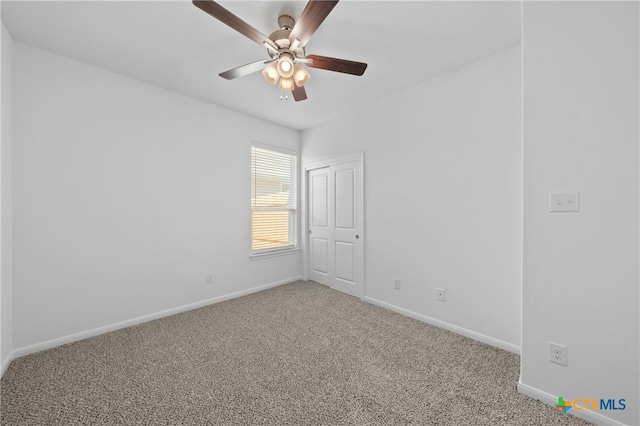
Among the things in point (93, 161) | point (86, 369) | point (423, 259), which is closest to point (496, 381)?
point (423, 259)

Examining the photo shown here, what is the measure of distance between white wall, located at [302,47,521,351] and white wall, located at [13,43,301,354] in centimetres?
202

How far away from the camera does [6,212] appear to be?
2039 mm

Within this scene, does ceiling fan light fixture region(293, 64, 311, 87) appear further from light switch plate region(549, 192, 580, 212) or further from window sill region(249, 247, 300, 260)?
window sill region(249, 247, 300, 260)

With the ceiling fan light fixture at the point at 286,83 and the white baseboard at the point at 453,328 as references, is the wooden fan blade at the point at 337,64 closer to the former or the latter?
the ceiling fan light fixture at the point at 286,83

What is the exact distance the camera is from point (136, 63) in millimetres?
2514

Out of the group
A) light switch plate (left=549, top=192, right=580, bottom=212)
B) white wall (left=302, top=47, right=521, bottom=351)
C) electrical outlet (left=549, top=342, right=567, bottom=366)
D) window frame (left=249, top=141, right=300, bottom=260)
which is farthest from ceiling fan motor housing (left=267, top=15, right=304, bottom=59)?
electrical outlet (left=549, top=342, right=567, bottom=366)

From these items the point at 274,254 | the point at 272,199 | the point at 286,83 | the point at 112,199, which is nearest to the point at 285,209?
the point at 272,199

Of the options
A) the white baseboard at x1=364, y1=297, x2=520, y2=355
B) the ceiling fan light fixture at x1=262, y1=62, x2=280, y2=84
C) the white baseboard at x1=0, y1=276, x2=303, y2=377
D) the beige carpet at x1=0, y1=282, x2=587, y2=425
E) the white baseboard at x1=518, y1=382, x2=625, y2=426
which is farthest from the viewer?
the white baseboard at x1=364, y1=297, x2=520, y2=355

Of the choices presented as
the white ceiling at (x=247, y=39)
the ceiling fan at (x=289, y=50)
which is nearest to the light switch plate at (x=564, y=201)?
the white ceiling at (x=247, y=39)

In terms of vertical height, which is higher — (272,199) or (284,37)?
(284,37)

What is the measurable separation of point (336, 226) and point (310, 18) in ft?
9.29

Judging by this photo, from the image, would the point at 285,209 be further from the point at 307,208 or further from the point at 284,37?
the point at 284,37

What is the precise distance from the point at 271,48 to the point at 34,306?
2971 millimetres

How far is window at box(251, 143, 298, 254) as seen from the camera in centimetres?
399
